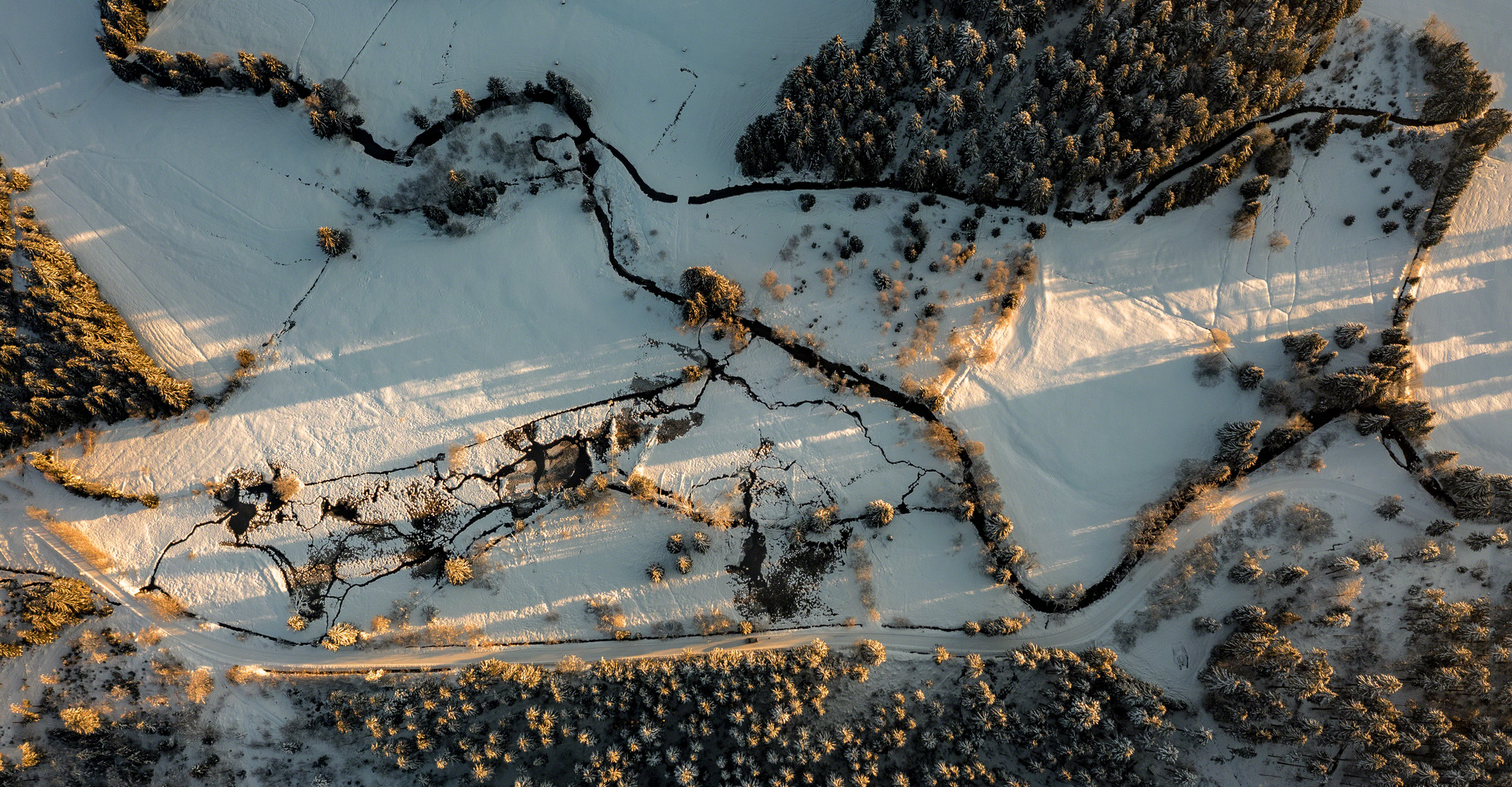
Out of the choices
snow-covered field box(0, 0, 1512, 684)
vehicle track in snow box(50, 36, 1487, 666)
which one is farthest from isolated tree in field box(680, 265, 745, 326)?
snow-covered field box(0, 0, 1512, 684)

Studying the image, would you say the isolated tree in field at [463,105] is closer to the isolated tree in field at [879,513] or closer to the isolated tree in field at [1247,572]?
the isolated tree in field at [879,513]

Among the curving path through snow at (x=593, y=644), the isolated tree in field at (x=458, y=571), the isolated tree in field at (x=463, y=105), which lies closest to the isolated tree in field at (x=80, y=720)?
the curving path through snow at (x=593, y=644)

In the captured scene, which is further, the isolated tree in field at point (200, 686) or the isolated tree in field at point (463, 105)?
the isolated tree in field at point (463, 105)

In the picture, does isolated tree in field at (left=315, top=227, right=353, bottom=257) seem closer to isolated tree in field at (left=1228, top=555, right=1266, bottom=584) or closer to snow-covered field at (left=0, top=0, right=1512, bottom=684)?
snow-covered field at (left=0, top=0, right=1512, bottom=684)

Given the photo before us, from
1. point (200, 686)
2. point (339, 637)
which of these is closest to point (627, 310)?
point (339, 637)

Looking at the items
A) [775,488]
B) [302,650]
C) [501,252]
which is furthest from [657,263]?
[302,650]
